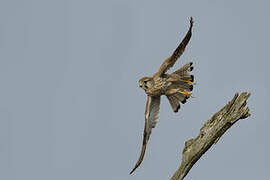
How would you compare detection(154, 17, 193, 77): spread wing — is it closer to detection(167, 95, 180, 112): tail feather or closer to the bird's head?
the bird's head

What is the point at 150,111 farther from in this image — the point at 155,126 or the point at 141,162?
the point at 141,162

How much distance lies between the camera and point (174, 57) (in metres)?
9.91

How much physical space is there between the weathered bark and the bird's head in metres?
1.78

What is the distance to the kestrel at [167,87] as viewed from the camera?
32.7ft

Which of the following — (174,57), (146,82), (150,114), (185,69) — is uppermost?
(174,57)


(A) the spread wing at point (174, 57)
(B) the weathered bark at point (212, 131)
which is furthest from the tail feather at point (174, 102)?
(B) the weathered bark at point (212, 131)

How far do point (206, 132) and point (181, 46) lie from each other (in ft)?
7.20

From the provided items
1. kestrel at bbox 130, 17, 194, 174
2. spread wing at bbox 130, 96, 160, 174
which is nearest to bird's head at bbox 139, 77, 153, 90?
kestrel at bbox 130, 17, 194, 174

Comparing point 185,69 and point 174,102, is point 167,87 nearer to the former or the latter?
point 174,102

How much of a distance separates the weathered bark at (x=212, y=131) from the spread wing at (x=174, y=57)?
6.01 ft

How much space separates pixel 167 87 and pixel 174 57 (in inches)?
30.3

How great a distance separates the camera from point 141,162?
9.73m

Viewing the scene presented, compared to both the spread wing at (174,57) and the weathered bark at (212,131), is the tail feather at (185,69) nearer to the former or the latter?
the spread wing at (174,57)

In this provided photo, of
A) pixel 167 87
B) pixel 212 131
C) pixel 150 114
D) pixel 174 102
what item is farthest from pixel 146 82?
pixel 212 131
